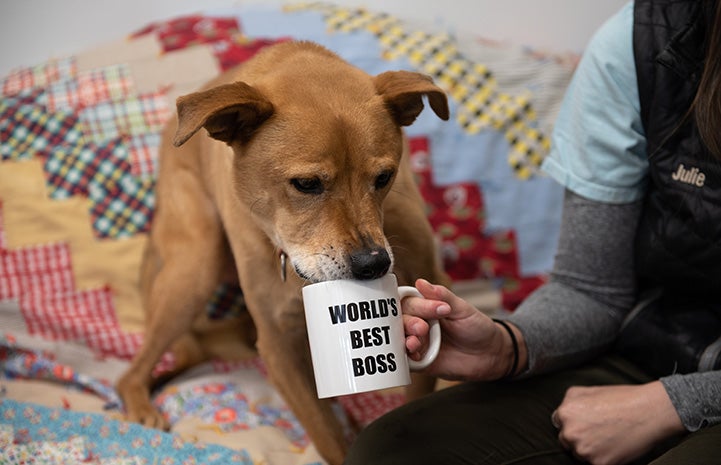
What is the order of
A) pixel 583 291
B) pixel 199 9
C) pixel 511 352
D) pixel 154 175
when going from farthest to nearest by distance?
pixel 199 9 < pixel 154 175 < pixel 583 291 < pixel 511 352

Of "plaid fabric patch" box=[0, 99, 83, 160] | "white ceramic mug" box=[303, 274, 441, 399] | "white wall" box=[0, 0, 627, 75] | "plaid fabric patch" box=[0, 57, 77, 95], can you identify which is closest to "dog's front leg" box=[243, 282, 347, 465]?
"white ceramic mug" box=[303, 274, 441, 399]

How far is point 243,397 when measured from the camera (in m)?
2.08

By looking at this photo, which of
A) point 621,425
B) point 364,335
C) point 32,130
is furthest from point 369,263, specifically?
point 32,130

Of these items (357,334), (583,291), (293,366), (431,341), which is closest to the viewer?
(357,334)

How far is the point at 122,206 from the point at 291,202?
1.09 meters

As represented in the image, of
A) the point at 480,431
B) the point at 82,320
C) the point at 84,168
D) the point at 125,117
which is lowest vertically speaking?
the point at 82,320

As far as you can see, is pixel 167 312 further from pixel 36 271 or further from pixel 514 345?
pixel 514 345

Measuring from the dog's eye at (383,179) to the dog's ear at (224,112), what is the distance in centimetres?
23

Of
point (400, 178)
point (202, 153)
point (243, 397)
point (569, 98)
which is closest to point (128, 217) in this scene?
point (202, 153)

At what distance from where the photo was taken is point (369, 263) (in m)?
1.26

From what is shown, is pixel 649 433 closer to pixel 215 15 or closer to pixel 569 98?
pixel 569 98

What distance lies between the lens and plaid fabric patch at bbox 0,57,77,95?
248 cm

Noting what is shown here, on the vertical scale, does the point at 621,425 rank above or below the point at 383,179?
below

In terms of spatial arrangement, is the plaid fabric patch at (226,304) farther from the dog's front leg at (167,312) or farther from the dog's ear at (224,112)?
the dog's ear at (224,112)
